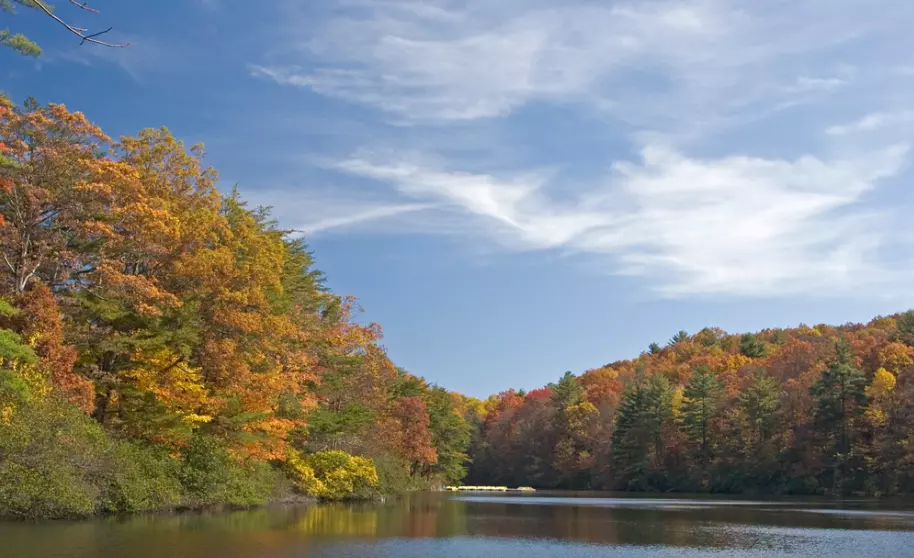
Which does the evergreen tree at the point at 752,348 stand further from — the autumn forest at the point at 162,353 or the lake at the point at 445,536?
the lake at the point at 445,536

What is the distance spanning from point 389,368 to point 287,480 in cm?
2257

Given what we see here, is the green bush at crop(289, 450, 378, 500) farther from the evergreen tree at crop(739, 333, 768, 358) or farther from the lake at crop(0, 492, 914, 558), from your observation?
the evergreen tree at crop(739, 333, 768, 358)

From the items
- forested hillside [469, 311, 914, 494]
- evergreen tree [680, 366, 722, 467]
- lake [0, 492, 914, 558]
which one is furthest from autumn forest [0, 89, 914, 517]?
evergreen tree [680, 366, 722, 467]

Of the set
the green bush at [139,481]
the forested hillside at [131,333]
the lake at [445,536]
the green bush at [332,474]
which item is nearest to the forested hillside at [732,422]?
the lake at [445,536]

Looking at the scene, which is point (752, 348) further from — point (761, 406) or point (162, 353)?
point (162, 353)

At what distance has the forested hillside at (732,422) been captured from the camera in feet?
258

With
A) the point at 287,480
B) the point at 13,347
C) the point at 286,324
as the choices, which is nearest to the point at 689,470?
the point at 287,480

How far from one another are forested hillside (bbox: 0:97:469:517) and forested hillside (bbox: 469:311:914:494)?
5525 cm

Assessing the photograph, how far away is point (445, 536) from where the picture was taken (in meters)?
29.8

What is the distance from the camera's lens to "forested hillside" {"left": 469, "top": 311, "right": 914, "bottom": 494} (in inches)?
3095

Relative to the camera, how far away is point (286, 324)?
4028 cm

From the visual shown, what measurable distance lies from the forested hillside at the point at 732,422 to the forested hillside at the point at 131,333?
181 ft

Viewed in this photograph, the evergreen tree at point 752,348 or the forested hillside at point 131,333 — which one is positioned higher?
the evergreen tree at point 752,348

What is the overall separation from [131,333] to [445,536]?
14.7m
